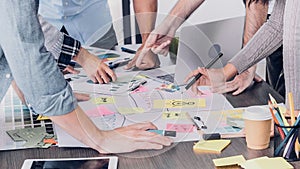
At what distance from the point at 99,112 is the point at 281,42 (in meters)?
0.68

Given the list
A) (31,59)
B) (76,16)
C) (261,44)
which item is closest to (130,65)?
(261,44)

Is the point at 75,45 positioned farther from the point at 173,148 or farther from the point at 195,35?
the point at 173,148

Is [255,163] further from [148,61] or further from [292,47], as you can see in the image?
[148,61]

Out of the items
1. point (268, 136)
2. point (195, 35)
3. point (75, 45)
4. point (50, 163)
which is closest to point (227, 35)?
point (195, 35)

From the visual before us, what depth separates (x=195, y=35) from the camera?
5.33 ft

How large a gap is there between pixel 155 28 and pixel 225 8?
1.38m

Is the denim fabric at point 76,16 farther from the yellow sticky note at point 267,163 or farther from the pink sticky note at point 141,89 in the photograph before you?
the yellow sticky note at point 267,163

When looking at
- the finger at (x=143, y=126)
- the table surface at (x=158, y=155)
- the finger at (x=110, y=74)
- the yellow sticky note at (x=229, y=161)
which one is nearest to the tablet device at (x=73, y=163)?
the table surface at (x=158, y=155)

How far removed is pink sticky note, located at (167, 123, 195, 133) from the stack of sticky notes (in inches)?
6.8

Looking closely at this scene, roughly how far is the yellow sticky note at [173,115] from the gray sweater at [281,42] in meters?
0.31

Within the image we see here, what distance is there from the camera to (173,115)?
1450 mm

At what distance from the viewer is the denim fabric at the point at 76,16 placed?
2.16 metres

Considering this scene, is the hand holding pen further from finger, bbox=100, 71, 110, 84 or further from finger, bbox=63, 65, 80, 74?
finger, bbox=63, 65, 80, 74

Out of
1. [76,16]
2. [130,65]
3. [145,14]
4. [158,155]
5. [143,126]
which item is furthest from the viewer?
[76,16]
